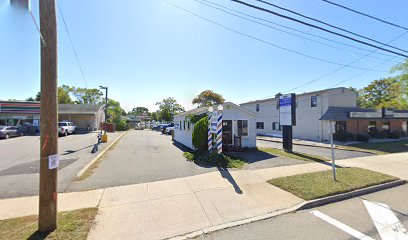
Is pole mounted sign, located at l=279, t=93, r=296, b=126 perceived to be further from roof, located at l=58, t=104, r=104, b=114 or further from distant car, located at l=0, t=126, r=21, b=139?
roof, located at l=58, t=104, r=104, b=114

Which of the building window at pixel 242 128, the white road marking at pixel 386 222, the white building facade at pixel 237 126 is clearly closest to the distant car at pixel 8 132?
the white building facade at pixel 237 126

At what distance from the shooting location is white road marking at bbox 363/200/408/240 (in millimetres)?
3871

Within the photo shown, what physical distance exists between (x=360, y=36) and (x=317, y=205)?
633cm

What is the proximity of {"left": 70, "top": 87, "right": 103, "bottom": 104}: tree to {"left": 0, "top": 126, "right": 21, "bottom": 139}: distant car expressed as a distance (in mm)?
36279

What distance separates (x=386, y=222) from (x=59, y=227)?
677cm

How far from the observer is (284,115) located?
617 inches

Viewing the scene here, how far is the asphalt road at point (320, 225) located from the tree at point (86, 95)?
65049mm

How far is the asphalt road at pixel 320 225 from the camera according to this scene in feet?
12.8

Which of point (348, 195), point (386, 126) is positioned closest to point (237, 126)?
point (348, 195)

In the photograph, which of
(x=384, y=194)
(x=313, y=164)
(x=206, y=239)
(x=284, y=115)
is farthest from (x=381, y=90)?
(x=206, y=239)

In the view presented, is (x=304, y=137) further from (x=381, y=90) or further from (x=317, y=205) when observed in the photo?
(x=381, y=90)

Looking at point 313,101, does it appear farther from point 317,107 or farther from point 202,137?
point 202,137

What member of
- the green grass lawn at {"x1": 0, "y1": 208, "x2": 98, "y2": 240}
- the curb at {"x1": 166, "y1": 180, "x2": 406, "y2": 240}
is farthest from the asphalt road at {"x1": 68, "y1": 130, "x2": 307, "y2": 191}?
the curb at {"x1": 166, "y1": 180, "x2": 406, "y2": 240}

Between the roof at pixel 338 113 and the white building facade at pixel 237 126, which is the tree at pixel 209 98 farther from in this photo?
the white building facade at pixel 237 126
